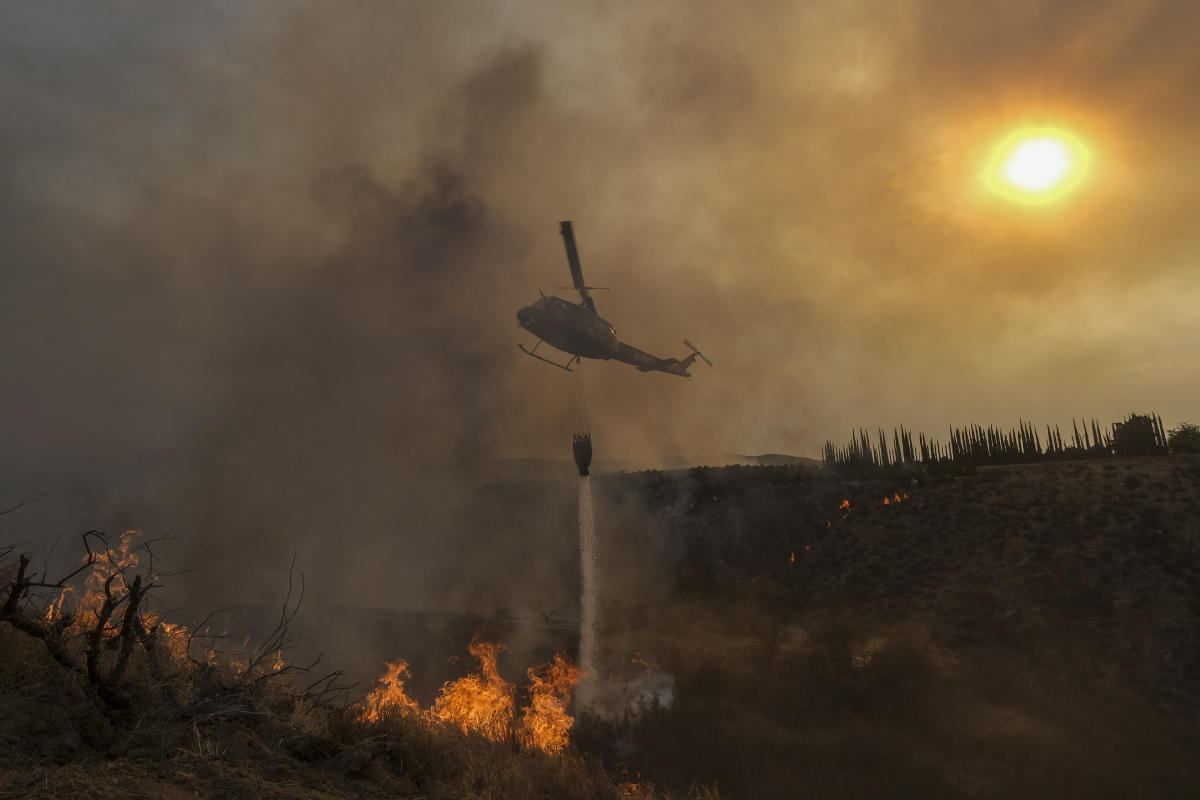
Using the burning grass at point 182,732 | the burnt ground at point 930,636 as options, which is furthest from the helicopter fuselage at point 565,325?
the burning grass at point 182,732

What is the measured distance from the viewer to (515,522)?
60875 millimetres

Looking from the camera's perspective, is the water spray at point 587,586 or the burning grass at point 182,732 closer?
the burning grass at point 182,732

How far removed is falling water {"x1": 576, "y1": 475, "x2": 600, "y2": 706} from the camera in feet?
101

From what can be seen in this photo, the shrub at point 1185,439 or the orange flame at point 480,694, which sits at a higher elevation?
the shrub at point 1185,439

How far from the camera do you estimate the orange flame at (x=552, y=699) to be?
22.1 meters

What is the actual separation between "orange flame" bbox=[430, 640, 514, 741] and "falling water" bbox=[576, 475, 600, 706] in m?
4.07

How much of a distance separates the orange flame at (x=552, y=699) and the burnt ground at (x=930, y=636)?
5.05 feet

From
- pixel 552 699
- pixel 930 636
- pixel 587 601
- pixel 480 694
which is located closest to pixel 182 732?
pixel 480 694

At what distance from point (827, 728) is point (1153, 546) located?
22.6 metres

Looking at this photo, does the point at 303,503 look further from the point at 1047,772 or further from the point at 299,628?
the point at 1047,772

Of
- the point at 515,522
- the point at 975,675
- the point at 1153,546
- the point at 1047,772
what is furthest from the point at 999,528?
the point at 515,522

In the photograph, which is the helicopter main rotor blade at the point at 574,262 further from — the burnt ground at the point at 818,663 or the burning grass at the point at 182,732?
the burning grass at the point at 182,732

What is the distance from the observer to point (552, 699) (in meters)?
27.8

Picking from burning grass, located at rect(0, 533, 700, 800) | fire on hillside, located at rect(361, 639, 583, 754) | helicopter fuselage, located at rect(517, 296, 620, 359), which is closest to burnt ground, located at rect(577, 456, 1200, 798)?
fire on hillside, located at rect(361, 639, 583, 754)
